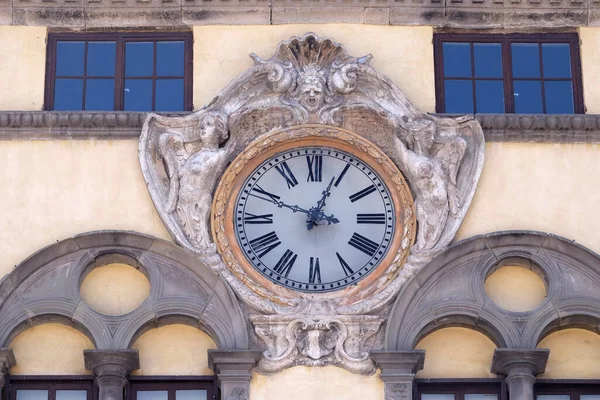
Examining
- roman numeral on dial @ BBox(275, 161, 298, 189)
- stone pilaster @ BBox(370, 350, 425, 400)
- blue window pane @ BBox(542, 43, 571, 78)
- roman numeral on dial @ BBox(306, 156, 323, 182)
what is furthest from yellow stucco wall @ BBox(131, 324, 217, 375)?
blue window pane @ BBox(542, 43, 571, 78)

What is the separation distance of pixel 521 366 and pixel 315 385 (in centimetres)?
208

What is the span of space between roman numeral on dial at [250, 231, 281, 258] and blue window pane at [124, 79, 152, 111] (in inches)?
76.7

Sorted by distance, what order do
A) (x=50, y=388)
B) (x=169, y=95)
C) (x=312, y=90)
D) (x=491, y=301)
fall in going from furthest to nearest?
(x=169, y=95) < (x=312, y=90) < (x=491, y=301) < (x=50, y=388)

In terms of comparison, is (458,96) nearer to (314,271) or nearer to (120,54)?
(314,271)

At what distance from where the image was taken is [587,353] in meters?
23.4

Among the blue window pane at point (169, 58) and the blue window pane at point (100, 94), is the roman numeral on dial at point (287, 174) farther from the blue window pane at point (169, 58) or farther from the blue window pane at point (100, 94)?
Answer: the blue window pane at point (100, 94)

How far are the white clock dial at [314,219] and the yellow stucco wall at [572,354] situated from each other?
6.55 ft

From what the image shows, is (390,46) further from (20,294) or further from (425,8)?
(20,294)

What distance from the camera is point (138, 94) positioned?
79.9 feet

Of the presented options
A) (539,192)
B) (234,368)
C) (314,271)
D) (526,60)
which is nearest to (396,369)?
(314,271)

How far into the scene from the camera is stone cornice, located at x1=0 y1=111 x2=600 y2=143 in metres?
23.9

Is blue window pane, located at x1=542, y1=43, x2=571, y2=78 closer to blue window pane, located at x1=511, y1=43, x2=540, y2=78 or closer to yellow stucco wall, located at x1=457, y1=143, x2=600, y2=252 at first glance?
blue window pane, located at x1=511, y1=43, x2=540, y2=78

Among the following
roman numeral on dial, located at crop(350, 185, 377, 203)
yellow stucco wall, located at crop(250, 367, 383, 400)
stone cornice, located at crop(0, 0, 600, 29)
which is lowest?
yellow stucco wall, located at crop(250, 367, 383, 400)

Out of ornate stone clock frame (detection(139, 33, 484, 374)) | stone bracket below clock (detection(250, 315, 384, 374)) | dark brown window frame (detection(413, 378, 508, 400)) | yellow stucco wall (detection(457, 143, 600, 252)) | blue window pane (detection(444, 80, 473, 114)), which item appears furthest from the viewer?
blue window pane (detection(444, 80, 473, 114))
